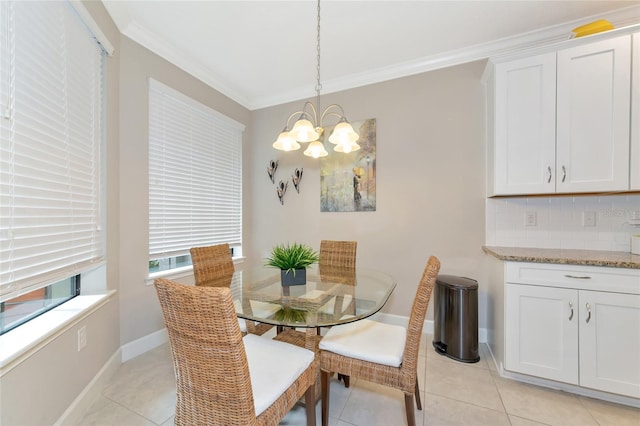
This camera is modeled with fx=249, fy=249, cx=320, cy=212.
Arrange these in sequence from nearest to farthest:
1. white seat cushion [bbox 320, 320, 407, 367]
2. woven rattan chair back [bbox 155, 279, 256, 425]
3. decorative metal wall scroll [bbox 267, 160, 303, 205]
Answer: woven rattan chair back [bbox 155, 279, 256, 425] < white seat cushion [bbox 320, 320, 407, 367] < decorative metal wall scroll [bbox 267, 160, 303, 205]

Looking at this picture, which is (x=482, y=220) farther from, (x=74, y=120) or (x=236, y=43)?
(x=74, y=120)

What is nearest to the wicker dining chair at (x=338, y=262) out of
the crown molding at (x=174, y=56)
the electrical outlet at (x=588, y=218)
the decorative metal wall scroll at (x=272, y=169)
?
the decorative metal wall scroll at (x=272, y=169)

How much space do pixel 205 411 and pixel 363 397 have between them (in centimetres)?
118

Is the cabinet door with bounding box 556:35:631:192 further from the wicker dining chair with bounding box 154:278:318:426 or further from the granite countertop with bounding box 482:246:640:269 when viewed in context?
the wicker dining chair with bounding box 154:278:318:426

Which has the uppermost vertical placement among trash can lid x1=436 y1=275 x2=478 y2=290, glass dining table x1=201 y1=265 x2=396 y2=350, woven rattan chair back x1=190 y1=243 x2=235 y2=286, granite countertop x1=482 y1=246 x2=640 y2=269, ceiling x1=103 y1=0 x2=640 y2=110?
ceiling x1=103 y1=0 x2=640 y2=110

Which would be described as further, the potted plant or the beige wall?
the beige wall

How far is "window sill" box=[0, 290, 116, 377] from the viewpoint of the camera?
42.8 inches

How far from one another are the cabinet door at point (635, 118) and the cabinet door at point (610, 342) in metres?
0.85

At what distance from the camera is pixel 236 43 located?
242cm

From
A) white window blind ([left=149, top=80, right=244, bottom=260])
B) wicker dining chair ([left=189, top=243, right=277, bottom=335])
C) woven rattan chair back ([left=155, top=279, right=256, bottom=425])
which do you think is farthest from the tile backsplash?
white window blind ([left=149, top=80, right=244, bottom=260])

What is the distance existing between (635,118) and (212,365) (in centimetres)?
302

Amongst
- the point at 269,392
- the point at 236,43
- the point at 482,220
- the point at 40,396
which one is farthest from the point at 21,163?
the point at 482,220

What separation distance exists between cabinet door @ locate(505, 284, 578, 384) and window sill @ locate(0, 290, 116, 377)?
9.41ft

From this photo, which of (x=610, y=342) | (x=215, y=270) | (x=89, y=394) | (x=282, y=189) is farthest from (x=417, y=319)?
(x=282, y=189)
